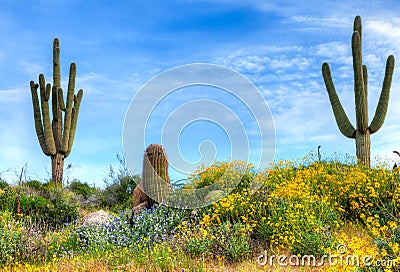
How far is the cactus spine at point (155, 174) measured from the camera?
9789 mm

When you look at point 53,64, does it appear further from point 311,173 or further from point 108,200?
point 311,173

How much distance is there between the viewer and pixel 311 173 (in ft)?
31.0

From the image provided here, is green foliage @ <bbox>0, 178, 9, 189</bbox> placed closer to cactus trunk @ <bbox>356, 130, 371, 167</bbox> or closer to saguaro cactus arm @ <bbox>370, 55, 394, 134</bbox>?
cactus trunk @ <bbox>356, 130, 371, 167</bbox>

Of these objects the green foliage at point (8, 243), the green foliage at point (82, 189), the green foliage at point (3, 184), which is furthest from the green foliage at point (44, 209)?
the green foliage at point (82, 189)

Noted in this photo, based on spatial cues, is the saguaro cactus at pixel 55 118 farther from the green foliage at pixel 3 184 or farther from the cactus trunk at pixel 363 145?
the cactus trunk at pixel 363 145

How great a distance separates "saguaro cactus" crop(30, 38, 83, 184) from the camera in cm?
1647

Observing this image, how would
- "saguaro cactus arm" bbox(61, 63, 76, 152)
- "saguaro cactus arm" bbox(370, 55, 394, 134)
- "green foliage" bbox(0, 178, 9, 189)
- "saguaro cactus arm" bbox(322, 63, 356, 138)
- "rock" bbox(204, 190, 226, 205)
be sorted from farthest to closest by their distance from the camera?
"saguaro cactus arm" bbox(61, 63, 76, 152) → "green foliage" bbox(0, 178, 9, 189) → "saguaro cactus arm" bbox(322, 63, 356, 138) → "saguaro cactus arm" bbox(370, 55, 394, 134) → "rock" bbox(204, 190, 226, 205)

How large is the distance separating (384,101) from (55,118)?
1150 cm

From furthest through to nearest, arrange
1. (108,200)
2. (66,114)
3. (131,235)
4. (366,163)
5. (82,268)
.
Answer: (66,114), (108,200), (366,163), (131,235), (82,268)

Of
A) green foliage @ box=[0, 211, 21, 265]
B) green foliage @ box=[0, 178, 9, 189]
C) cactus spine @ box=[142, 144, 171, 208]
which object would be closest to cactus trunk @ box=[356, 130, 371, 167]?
cactus spine @ box=[142, 144, 171, 208]

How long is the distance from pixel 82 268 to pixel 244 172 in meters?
4.40

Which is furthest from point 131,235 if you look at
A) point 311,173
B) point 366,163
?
point 366,163

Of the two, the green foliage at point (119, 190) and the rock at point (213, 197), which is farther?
the green foliage at point (119, 190)

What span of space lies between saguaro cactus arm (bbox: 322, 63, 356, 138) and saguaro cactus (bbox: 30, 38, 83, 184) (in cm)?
931
